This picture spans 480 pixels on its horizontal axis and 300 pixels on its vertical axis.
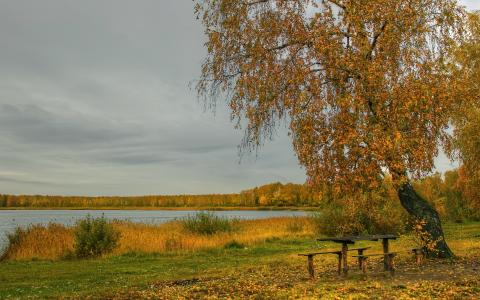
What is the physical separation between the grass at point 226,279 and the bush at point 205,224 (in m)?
8.97

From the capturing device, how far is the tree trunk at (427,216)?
1639cm

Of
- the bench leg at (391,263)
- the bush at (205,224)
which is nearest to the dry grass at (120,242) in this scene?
the bush at (205,224)

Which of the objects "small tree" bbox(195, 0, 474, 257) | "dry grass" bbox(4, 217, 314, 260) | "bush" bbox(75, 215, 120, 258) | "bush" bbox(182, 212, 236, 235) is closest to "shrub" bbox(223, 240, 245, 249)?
"dry grass" bbox(4, 217, 314, 260)

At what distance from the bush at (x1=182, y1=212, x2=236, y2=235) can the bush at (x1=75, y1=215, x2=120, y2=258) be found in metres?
8.30

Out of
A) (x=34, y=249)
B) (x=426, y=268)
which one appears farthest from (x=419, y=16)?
(x=34, y=249)

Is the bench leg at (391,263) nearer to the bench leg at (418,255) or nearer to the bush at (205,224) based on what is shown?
the bench leg at (418,255)

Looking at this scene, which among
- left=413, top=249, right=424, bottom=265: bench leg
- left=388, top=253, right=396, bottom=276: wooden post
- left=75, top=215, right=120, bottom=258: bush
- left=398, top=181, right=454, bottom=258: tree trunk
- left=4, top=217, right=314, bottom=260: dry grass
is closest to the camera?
left=388, top=253, right=396, bottom=276: wooden post

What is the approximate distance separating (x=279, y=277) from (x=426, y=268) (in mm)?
4518

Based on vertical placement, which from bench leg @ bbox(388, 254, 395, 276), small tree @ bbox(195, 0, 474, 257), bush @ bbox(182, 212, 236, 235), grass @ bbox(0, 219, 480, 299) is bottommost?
grass @ bbox(0, 219, 480, 299)

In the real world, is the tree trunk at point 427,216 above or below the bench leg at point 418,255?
above

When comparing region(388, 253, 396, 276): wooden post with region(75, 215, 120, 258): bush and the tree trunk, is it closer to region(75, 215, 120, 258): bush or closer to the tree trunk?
the tree trunk

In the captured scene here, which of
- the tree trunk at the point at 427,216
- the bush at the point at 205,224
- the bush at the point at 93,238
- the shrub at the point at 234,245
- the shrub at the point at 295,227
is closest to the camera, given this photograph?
the tree trunk at the point at 427,216

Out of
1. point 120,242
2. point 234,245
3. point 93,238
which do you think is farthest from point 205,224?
point 93,238

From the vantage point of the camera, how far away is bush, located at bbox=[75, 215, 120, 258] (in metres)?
23.0
